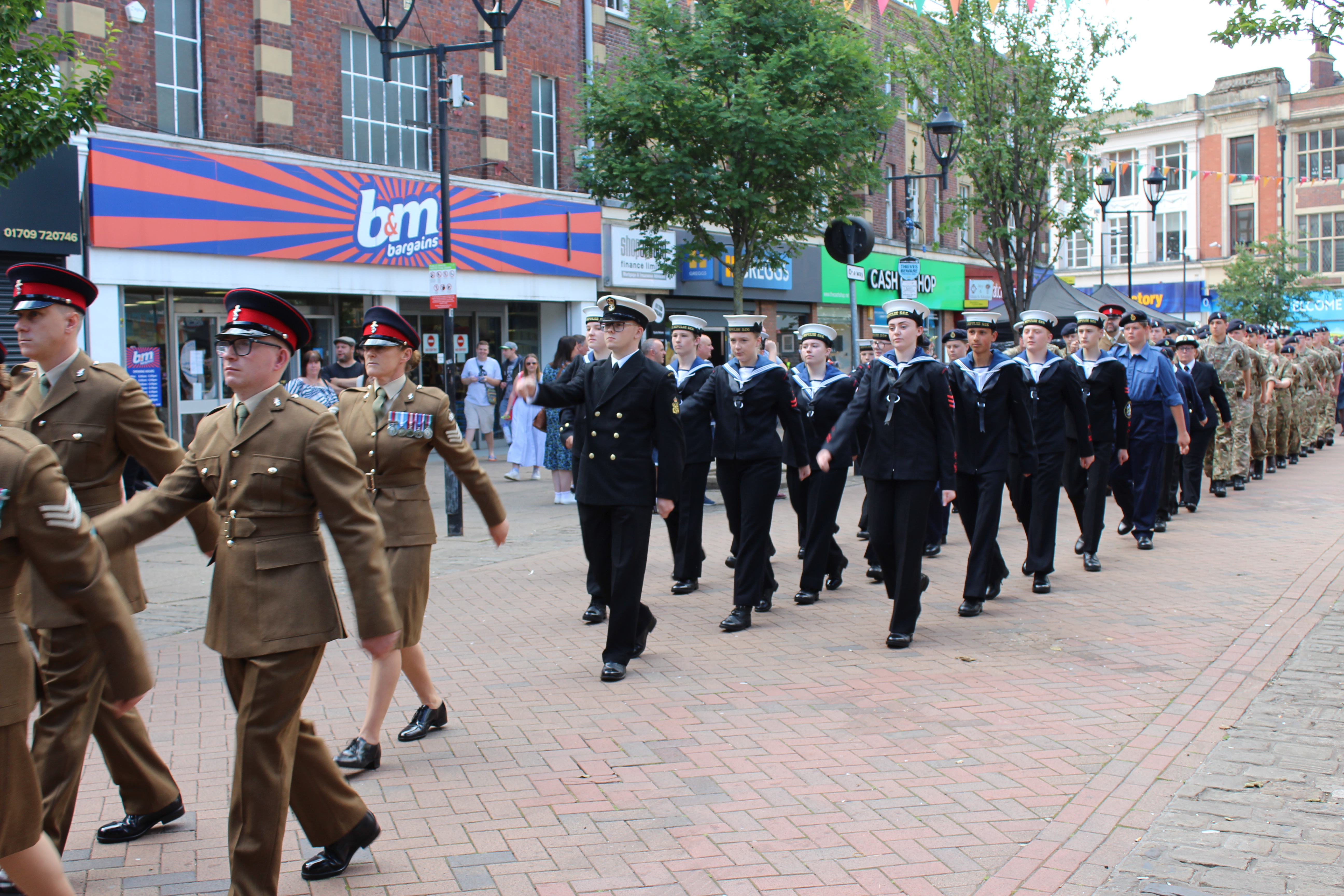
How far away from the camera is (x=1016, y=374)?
8430 millimetres

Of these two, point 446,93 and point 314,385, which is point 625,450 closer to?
point 314,385

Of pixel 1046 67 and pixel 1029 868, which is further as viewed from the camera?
pixel 1046 67

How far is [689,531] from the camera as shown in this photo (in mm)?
8812

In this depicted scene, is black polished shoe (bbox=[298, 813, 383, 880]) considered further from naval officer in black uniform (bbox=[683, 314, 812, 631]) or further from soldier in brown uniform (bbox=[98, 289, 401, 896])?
naval officer in black uniform (bbox=[683, 314, 812, 631])

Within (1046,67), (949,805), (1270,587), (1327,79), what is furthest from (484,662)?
(1327,79)

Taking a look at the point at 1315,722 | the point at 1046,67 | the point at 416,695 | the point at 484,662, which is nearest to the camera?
the point at 1315,722

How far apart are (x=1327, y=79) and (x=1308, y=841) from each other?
219 feet

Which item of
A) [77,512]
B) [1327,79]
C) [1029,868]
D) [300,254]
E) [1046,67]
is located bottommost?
[1029,868]

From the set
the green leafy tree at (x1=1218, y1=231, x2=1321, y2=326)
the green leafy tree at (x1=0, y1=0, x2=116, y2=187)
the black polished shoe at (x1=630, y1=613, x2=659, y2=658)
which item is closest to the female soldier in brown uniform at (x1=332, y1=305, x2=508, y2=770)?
the black polished shoe at (x1=630, y1=613, x2=659, y2=658)

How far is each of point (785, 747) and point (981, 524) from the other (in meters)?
3.39

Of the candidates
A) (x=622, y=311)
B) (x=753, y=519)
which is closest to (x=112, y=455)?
(x=622, y=311)

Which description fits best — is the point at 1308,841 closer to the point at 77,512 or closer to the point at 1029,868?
the point at 1029,868

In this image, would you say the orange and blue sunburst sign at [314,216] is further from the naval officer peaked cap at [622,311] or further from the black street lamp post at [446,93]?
the naval officer peaked cap at [622,311]

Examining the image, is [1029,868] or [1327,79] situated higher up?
[1327,79]
